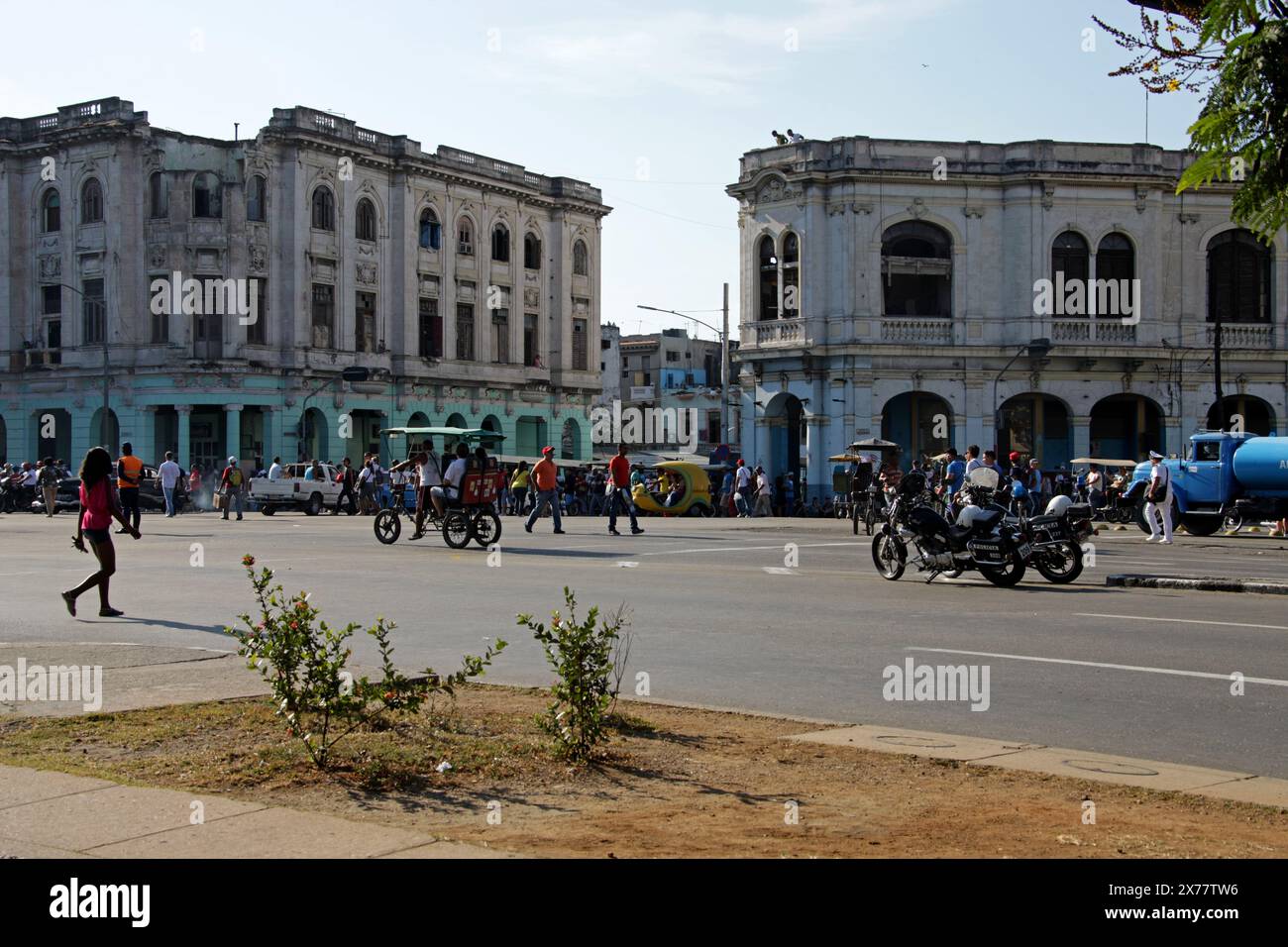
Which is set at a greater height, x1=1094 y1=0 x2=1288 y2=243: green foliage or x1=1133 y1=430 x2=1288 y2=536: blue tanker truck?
x1=1094 y1=0 x2=1288 y2=243: green foliage

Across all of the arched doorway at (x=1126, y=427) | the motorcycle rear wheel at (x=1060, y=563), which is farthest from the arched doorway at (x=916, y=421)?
the motorcycle rear wheel at (x=1060, y=563)

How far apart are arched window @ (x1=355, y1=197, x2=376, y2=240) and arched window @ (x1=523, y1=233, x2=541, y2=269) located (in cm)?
1126

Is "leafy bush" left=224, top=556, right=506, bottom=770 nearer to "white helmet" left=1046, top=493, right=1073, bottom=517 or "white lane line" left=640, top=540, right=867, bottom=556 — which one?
"white helmet" left=1046, top=493, right=1073, bottom=517

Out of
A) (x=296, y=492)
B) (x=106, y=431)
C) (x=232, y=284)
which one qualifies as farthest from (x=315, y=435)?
(x=296, y=492)

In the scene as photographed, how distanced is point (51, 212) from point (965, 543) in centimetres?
5366

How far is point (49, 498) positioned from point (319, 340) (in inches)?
763

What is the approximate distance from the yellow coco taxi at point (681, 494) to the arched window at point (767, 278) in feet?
21.7

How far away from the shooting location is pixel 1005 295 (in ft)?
160

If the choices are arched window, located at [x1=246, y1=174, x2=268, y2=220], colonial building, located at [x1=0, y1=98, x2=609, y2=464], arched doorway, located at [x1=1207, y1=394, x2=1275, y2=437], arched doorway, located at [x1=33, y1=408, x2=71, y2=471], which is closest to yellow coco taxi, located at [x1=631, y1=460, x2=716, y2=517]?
arched doorway, located at [x1=1207, y1=394, x2=1275, y2=437]

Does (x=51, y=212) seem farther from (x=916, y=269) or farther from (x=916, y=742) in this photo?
(x=916, y=742)

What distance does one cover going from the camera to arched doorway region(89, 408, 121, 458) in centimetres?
5944

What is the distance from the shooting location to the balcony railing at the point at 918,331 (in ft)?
159

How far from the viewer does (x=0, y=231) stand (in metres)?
62.0
